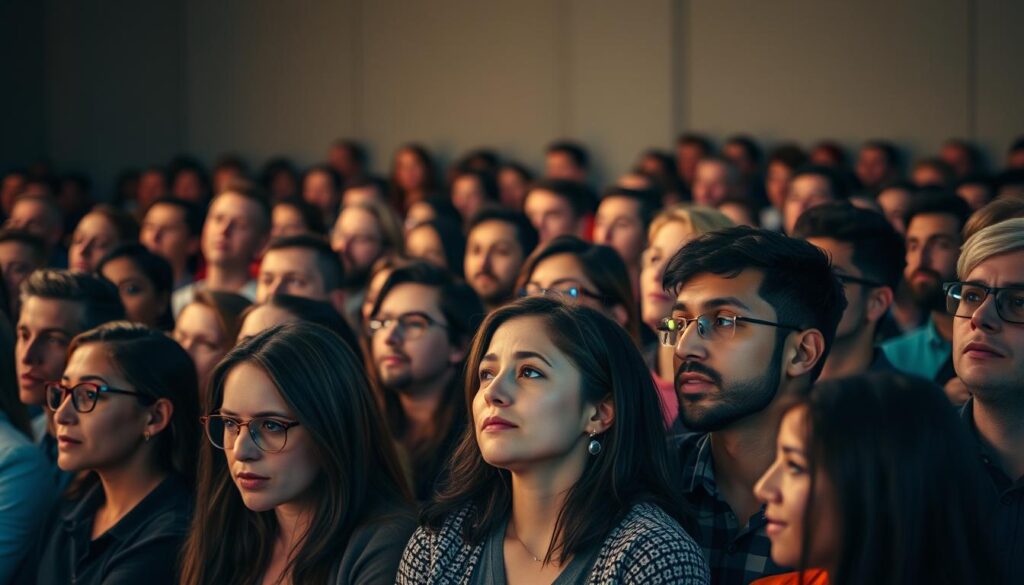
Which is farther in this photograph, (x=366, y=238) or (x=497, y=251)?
(x=366, y=238)

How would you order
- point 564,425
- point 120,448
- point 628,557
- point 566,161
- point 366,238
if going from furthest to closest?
point 566,161, point 366,238, point 120,448, point 564,425, point 628,557

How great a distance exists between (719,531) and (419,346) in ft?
5.57

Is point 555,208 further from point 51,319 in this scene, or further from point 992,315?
point 992,315

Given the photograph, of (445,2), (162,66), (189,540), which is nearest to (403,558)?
(189,540)

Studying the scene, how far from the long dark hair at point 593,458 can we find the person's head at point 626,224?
349 cm

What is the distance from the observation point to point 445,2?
1143cm

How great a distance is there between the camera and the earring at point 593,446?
2.77m

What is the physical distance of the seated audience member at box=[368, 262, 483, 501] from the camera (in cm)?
440

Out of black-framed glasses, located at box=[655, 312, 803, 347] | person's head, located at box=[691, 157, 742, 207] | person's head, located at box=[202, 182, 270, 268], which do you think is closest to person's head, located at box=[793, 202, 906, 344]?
black-framed glasses, located at box=[655, 312, 803, 347]

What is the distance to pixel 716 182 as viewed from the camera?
8.62 m

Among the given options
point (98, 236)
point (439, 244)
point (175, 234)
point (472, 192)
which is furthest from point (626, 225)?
point (472, 192)

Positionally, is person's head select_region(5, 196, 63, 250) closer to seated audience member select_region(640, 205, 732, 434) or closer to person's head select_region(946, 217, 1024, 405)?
Result: seated audience member select_region(640, 205, 732, 434)

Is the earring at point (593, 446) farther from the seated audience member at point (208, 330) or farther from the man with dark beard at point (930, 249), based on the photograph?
the man with dark beard at point (930, 249)

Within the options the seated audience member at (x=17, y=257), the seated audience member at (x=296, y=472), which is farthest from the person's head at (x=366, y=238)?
the seated audience member at (x=296, y=472)
